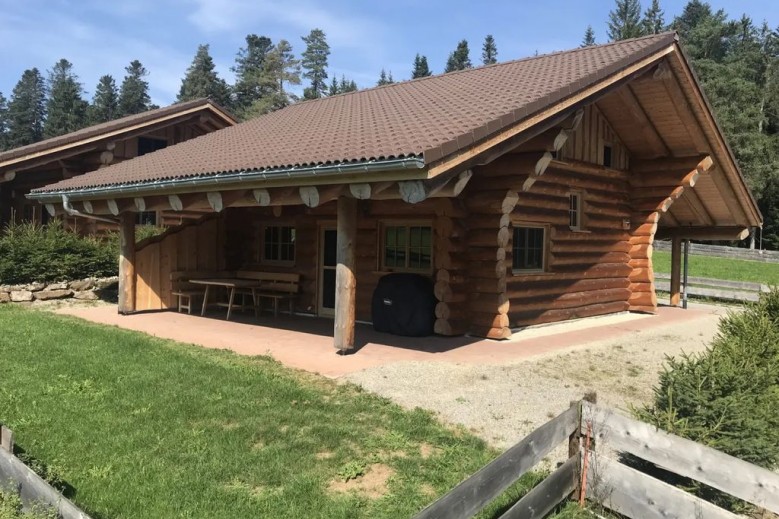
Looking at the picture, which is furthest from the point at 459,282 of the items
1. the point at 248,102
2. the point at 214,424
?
the point at 248,102

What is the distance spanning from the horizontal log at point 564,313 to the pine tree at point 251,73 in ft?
211

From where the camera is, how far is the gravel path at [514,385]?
5.89 meters

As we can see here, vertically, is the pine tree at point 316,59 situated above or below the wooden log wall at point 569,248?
above

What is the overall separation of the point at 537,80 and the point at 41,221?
51.9 feet

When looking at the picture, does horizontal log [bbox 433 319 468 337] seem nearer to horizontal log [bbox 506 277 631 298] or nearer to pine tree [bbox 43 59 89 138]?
horizontal log [bbox 506 277 631 298]

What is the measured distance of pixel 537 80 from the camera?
10445mm

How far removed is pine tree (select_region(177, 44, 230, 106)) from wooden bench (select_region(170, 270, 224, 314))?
70570mm

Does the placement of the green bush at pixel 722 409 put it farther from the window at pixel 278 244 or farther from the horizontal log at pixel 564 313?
the window at pixel 278 244

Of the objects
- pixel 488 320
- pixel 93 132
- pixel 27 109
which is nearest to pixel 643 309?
pixel 488 320

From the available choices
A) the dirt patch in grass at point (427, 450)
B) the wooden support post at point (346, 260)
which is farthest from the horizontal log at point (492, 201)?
the dirt patch in grass at point (427, 450)

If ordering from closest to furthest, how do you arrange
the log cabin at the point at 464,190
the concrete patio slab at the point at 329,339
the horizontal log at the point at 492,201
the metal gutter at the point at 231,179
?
the metal gutter at the point at 231,179
the log cabin at the point at 464,190
the concrete patio slab at the point at 329,339
the horizontal log at the point at 492,201

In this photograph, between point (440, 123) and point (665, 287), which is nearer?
point (440, 123)

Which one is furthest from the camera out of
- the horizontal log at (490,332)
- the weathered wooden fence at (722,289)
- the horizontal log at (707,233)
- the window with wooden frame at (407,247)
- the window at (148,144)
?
the weathered wooden fence at (722,289)

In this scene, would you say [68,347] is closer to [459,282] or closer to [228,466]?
[228,466]
